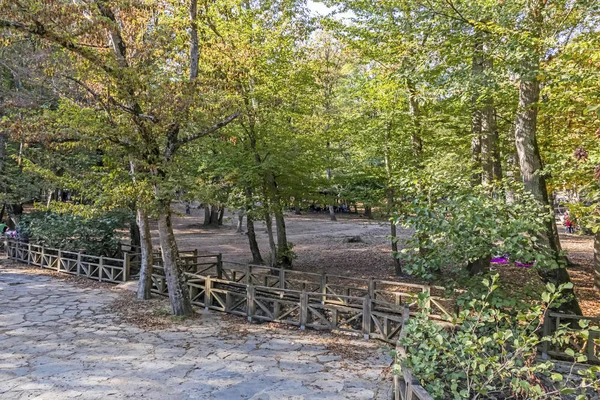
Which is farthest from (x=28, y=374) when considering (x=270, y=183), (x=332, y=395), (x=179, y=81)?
(x=270, y=183)

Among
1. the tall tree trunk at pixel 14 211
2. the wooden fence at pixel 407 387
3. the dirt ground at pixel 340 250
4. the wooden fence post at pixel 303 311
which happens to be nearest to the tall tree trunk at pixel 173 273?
the dirt ground at pixel 340 250

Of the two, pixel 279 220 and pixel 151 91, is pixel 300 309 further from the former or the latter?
pixel 279 220

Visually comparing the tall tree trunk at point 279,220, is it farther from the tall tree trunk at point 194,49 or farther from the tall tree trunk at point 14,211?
the tall tree trunk at point 14,211

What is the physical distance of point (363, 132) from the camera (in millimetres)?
13578

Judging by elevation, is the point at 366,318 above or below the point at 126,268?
below

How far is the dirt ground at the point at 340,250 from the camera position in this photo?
547 inches

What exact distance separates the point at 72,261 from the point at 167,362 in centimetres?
1068

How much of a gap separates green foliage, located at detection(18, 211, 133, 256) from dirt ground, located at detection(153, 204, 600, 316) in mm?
2642

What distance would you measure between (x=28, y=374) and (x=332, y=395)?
481 cm

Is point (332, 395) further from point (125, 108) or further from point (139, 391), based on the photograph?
point (125, 108)

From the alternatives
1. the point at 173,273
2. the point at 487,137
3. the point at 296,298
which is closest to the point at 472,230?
the point at 296,298

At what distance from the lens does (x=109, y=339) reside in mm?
8062

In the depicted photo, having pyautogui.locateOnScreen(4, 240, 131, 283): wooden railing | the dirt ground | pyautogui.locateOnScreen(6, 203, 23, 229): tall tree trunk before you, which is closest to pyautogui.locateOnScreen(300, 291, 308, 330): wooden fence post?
the dirt ground

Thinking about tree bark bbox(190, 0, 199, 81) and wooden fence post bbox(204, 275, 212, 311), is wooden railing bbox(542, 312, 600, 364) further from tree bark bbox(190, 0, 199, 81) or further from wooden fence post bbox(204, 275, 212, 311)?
tree bark bbox(190, 0, 199, 81)
